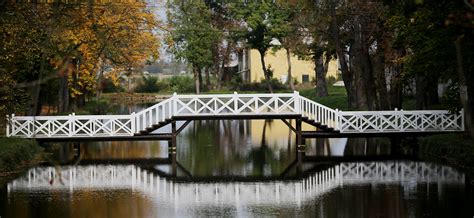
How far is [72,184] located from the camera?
2295cm

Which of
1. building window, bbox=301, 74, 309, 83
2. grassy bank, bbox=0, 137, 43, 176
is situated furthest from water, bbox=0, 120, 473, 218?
building window, bbox=301, 74, 309, 83

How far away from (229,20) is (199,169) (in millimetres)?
59101

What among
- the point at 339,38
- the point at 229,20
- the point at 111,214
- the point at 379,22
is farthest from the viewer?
the point at 229,20

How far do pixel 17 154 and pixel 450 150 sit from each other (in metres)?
14.8

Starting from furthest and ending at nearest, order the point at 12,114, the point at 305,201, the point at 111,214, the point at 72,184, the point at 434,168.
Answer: the point at 12,114 → the point at 434,168 → the point at 72,184 → the point at 305,201 → the point at 111,214

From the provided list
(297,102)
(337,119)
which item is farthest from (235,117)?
(337,119)

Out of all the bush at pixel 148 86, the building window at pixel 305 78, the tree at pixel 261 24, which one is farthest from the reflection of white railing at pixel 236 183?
the bush at pixel 148 86

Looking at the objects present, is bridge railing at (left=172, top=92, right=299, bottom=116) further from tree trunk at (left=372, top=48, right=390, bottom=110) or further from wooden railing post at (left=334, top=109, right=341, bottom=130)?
tree trunk at (left=372, top=48, right=390, bottom=110)

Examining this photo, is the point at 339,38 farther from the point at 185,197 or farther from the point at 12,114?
the point at 185,197

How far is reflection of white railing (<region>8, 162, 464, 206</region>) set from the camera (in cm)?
2030

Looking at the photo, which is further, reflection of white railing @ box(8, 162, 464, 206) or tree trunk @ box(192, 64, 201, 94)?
tree trunk @ box(192, 64, 201, 94)

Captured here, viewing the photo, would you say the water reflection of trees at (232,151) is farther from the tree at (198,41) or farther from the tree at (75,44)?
the tree at (198,41)

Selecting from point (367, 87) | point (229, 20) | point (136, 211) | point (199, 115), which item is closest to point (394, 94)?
point (367, 87)

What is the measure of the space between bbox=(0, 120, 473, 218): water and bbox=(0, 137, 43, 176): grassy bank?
61 cm
